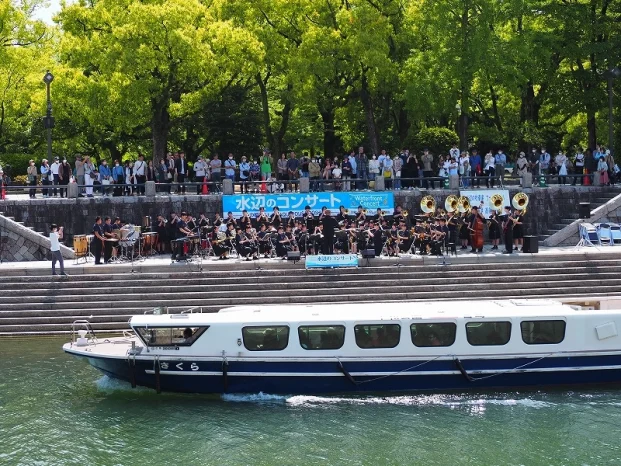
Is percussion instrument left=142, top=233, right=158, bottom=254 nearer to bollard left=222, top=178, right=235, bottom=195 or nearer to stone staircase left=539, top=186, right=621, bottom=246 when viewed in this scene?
bollard left=222, top=178, right=235, bottom=195

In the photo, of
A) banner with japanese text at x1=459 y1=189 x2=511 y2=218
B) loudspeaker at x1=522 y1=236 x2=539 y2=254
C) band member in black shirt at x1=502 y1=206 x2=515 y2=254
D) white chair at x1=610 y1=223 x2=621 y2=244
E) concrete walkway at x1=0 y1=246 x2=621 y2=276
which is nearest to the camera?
concrete walkway at x1=0 y1=246 x2=621 y2=276

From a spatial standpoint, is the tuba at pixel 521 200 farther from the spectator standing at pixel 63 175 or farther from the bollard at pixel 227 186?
the spectator standing at pixel 63 175

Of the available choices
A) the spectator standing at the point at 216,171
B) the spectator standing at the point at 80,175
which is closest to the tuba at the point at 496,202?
the spectator standing at the point at 216,171

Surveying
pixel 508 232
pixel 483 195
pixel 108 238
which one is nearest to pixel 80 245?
pixel 108 238

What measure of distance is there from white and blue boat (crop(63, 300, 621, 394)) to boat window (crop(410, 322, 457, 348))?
0.02 metres

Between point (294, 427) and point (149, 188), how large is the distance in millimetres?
18198

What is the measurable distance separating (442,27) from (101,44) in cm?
1538

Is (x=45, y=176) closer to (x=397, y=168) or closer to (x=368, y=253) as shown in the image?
(x=397, y=168)

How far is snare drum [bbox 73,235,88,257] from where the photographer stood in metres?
32.2

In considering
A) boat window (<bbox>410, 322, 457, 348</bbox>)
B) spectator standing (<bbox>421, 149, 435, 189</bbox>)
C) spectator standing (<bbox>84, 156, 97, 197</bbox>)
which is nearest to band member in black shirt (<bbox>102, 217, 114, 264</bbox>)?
spectator standing (<bbox>84, 156, 97, 197</bbox>)

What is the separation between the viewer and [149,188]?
36.3 meters

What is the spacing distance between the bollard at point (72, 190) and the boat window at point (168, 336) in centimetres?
1596

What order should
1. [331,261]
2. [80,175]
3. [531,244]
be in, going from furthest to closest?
[80,175]
[531,244]
[331,261]

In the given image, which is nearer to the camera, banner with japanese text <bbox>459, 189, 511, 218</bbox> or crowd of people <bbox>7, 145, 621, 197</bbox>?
banner with japanese text <bbox>459, 189, 511, 218</bbox>
